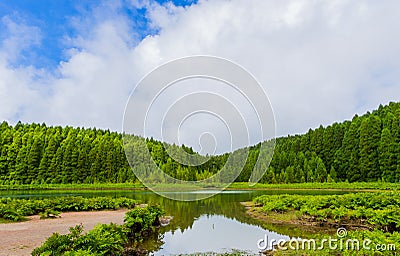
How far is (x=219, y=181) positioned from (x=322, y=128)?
28.4 metres

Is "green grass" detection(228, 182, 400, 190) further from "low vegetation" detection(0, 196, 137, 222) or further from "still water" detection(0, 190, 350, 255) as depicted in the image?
"low vegetation" detection(0, 196, 137, 222)

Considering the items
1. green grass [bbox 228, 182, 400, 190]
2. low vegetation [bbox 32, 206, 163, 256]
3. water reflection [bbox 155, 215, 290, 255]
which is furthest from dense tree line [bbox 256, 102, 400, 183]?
low vegetation [bbox 32, 206, 163, 256]

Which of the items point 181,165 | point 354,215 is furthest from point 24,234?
point 181,165

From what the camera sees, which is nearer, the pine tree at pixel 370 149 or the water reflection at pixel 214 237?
the water reflection at pixel 214 237

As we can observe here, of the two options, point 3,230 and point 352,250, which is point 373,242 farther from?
point 3,230

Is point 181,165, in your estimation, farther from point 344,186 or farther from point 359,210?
point 359,210

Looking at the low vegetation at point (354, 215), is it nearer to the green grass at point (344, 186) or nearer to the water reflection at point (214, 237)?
the water reflection at point (214, 237)

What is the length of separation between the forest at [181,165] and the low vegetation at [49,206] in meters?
30.2

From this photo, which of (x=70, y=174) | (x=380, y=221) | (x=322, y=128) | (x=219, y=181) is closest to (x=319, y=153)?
(x=322, y=128)

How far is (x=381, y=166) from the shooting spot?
51594mm

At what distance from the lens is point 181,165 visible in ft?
201

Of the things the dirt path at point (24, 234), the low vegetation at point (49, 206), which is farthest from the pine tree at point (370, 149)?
the dirt path at point (24, 234)

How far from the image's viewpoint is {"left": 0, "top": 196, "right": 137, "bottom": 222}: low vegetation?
1542 centimetres

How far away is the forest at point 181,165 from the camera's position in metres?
53.4
